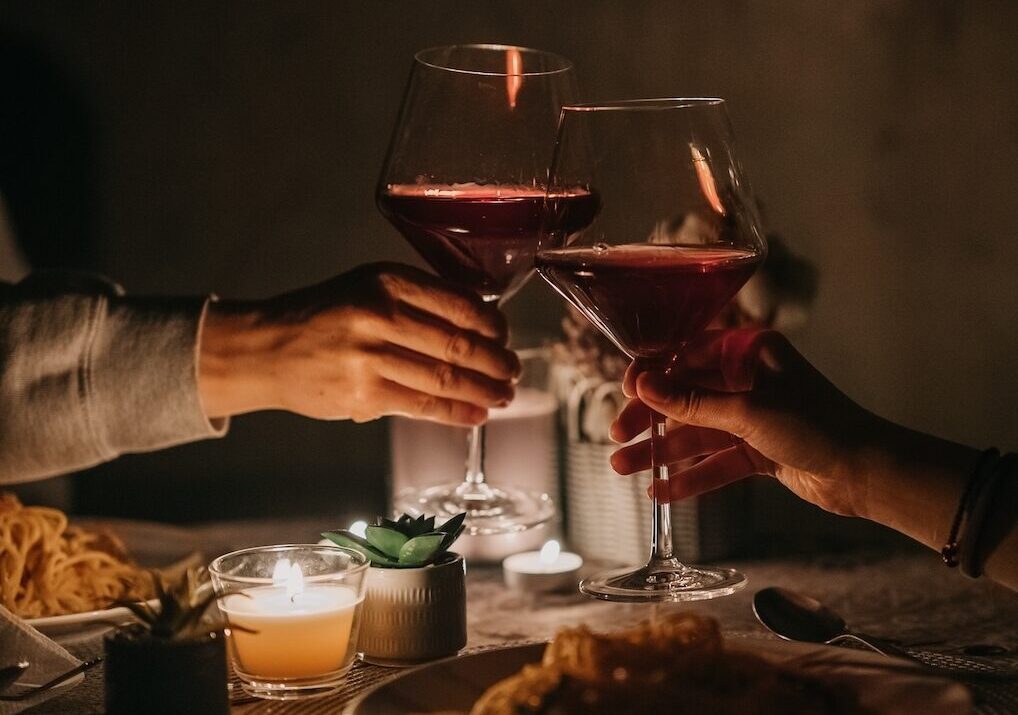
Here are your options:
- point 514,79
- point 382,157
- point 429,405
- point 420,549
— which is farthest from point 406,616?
point 382,157

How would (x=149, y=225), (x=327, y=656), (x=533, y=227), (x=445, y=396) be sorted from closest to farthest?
(x=327, y=656)
(x=533, y=227)
(x=445, y=396)
(x=149, y=225)

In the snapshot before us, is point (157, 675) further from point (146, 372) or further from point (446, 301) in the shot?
point (146, 372)

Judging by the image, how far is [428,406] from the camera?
1.40 m

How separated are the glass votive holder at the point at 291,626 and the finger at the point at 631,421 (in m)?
0.37

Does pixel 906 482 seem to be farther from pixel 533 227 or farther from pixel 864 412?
pixel 533 227

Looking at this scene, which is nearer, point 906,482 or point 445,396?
point 906,482

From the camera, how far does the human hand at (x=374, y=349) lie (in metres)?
1.36

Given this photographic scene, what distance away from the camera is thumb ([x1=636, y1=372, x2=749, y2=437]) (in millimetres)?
1105

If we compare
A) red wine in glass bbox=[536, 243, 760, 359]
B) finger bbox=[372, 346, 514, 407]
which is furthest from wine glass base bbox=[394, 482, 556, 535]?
red wine in glass bbox=[536, 243, 760, 359]

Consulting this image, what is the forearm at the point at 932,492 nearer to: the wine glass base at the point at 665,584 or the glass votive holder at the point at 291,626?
the wine glass base at the point at 665,584

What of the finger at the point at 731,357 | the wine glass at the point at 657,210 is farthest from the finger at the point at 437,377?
the wine glass at the point at 657,210

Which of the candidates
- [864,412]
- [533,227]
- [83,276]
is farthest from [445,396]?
[83,276]

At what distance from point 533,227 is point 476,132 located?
0.42 feet

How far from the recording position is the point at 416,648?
44.2 inches
